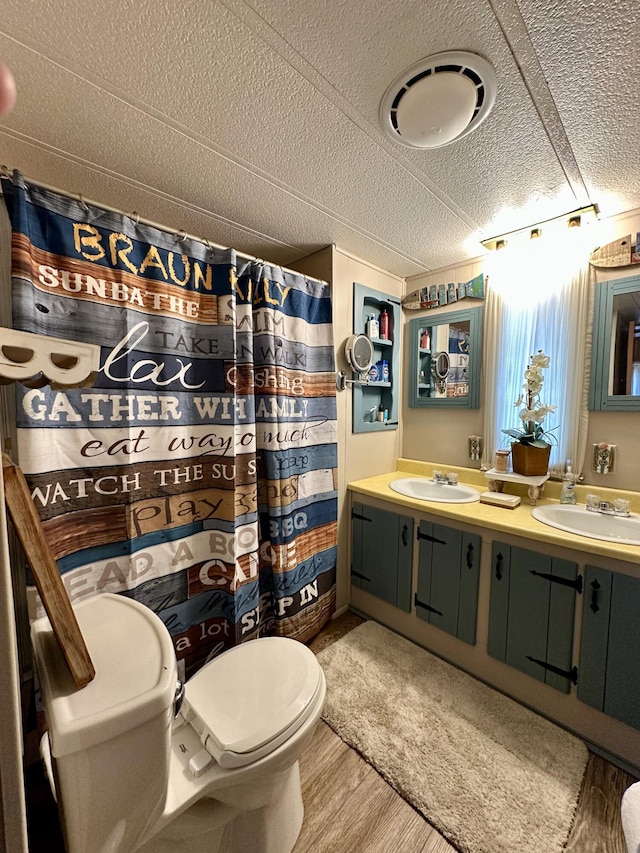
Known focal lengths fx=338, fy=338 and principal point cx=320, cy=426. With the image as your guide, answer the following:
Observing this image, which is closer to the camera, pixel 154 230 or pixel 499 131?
pixel 499 131

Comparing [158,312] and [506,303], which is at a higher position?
[506,303]

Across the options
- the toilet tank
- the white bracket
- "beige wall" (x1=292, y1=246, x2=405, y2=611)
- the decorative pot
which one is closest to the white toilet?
the toilet tank

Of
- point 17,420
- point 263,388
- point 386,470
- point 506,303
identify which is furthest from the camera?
point 386,470

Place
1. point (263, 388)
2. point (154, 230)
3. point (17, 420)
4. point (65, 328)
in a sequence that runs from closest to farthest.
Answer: point (17, 420) < point (65, 328) < point (154, 230) < point (263, 388)

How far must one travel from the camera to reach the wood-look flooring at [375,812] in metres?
1.08

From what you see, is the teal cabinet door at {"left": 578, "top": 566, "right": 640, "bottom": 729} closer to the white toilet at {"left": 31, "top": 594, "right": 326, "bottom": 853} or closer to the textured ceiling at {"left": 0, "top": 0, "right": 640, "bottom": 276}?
the white toilet at {"left": 31, "top": 594, "right": 326, "bottom": 853}

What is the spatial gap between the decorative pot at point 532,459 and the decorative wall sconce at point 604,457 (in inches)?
8.2

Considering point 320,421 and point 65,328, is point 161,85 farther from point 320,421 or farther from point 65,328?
point 320,421

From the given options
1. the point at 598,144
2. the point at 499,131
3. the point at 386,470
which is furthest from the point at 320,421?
the point at 598,144

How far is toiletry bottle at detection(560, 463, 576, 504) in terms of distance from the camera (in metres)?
1.75

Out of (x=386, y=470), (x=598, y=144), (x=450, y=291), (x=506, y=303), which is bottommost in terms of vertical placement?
(x=386, y=470)

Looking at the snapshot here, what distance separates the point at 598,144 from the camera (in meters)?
1.17

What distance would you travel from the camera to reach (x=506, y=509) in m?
1.75

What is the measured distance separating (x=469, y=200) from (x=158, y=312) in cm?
146
